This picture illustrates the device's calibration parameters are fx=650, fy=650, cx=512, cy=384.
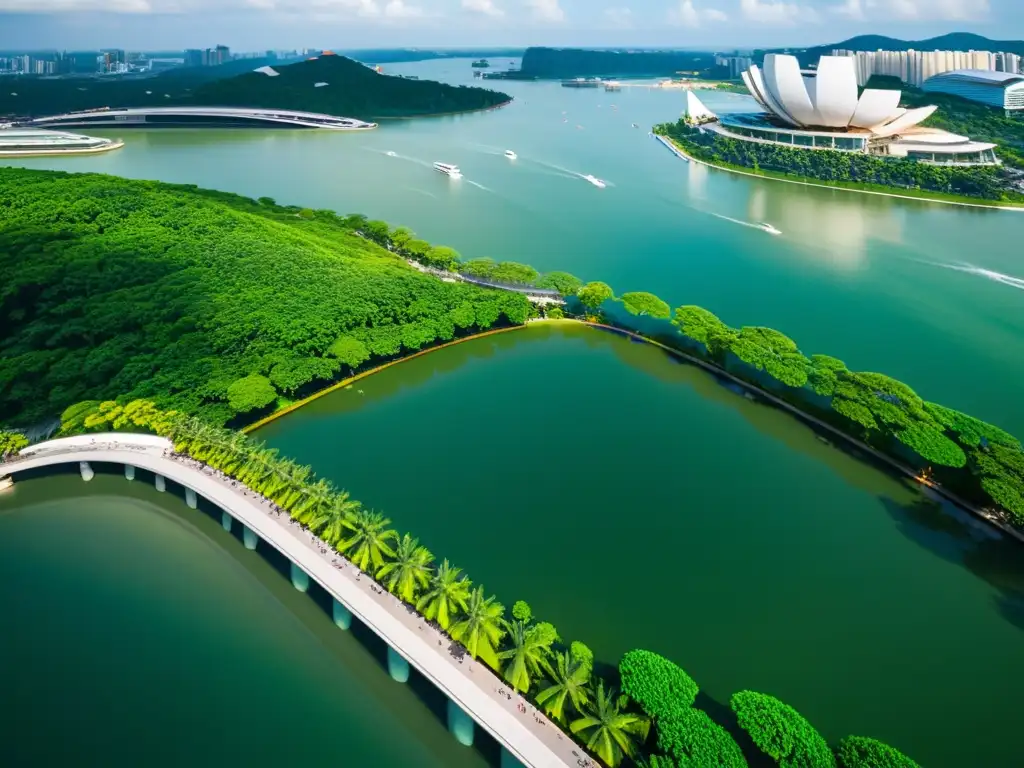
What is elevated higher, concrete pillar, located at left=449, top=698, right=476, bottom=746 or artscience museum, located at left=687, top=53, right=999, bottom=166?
artscience museum, located at left=687, top=53, right=999, bottom=166

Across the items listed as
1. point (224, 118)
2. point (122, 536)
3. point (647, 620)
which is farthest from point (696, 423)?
point (224, 118)

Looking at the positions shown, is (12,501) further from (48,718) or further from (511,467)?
(511,467)

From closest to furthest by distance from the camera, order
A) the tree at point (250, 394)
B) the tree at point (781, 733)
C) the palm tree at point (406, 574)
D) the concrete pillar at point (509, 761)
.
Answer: the tree at point (781, 733) < the concrete pillar at point (509, 761) < the palm tree at point (406, 574) < the tree at point (250, 394)

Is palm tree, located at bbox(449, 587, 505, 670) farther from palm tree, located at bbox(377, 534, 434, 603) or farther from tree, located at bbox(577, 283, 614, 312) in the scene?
tree, located at bbox(577, 283, 614, 312)

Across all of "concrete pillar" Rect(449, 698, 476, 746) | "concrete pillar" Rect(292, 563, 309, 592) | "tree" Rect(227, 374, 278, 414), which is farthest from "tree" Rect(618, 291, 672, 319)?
"concrete pillar" Rect(449, 698, 476, 746)

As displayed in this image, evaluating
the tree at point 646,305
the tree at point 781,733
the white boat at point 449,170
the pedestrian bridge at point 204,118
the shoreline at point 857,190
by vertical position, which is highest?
the pedestrian bridge at point 204,118

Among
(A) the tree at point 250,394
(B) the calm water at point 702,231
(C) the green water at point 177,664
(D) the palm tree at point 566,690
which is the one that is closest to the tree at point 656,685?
(D) the palm tree at point 566,690

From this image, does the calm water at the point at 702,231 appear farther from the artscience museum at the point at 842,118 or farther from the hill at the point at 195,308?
the hill at the point at 195,308
